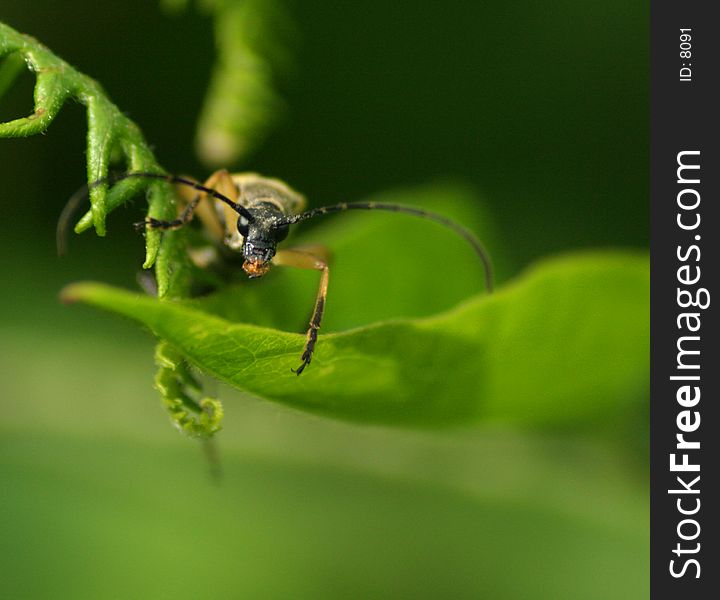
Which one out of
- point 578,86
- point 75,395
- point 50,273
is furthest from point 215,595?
point 578,86

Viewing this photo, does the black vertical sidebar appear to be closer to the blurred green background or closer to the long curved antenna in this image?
the blurred green background

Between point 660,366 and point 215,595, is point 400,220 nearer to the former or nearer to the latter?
point 660,366

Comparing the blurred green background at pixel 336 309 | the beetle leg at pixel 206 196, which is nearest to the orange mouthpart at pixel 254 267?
the beetle leg at pixel 206 196

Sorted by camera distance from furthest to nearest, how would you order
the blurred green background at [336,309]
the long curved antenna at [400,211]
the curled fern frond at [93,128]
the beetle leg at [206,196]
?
the blurred green background at [336,309] < the long curved antenna at [400,211] < the beetle leg at [206,196] < the curled fern frond at [93,128]

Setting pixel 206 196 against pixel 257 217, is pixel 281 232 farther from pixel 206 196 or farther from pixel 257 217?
pixel 206 196

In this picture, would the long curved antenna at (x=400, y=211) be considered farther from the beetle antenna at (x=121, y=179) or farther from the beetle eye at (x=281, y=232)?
the beetle antenna at (x=121, y=179)

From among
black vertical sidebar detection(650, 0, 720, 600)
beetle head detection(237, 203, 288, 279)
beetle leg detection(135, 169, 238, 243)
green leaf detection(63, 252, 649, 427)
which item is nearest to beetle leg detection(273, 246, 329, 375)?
beetle head detection(237, 203, 288, 279)

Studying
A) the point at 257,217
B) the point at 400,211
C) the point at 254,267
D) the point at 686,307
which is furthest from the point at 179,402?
the point at 686,307
